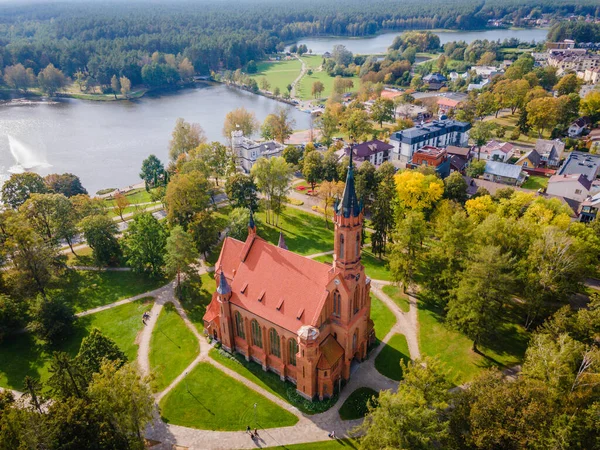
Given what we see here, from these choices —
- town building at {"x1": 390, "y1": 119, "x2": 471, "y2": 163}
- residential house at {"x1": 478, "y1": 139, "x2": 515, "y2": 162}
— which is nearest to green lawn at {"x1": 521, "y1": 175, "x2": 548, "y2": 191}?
residential house at {"x1": 478, "y1": 139, "x2": 515, "y2": 162}

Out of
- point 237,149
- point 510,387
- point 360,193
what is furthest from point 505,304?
point 237,149

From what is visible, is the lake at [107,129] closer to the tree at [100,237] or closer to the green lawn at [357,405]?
the tree at [100,237]

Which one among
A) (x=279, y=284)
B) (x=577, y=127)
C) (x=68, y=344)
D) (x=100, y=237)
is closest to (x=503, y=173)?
(x=577, y=127)

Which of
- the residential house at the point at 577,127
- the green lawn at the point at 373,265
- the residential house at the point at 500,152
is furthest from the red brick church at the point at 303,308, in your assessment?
the residential house at the point at 577,127

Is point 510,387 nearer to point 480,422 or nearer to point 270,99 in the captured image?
point 480,422

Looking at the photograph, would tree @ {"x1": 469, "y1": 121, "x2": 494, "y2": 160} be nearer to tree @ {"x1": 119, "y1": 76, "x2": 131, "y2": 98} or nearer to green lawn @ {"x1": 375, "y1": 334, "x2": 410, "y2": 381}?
green lawn @ {"x1": 375, "y1": 334, "x2": 410, "y2": 381}

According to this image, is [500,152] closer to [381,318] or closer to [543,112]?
[543,112]
